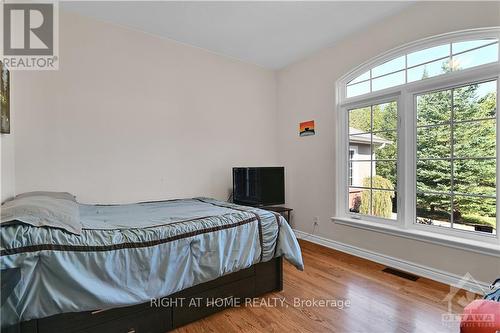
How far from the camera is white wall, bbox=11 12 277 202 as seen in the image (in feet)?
7.97

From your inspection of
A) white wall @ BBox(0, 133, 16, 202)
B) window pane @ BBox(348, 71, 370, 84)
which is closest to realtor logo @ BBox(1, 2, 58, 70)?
white wall @ BBox(0, 133, 16, 202)

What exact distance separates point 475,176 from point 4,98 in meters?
4.05

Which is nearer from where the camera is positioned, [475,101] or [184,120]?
[475,101]

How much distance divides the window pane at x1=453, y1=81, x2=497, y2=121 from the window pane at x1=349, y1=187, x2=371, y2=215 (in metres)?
1.23

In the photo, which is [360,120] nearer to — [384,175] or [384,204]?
[384,175]

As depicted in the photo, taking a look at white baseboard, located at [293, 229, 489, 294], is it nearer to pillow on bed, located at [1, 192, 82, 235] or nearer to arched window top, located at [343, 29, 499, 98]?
arched window top, located at [343, 29, 499, 98]

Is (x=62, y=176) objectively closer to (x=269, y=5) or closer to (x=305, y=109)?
(x=269, y=5)

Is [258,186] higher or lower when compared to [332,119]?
lower

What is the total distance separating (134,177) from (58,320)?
1755 mm

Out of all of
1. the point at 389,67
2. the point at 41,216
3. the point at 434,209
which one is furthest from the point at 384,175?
the point at 41,216

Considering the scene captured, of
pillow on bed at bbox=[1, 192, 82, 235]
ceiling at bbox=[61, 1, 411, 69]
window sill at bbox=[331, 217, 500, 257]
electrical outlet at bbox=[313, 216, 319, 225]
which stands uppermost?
ceiling at bbox=[61, 1, 411, 69]

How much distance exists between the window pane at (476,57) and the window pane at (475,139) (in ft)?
1.73

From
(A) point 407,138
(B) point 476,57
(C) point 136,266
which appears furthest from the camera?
(A) point 407,138

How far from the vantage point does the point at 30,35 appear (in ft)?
7.81
